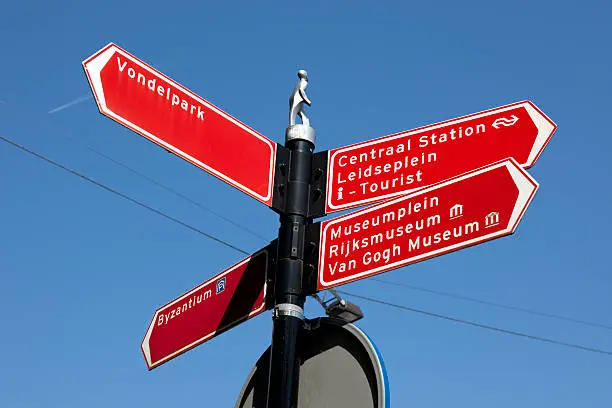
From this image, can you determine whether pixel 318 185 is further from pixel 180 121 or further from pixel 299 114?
pixel 180 121

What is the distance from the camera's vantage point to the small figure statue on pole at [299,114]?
4.24 meters

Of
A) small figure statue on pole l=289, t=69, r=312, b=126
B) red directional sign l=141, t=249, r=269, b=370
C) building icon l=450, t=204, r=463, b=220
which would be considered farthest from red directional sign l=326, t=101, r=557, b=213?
red directional sign l=141, t=249, r=269, b=370

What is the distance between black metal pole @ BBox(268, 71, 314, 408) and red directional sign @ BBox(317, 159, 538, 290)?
4.8 inches

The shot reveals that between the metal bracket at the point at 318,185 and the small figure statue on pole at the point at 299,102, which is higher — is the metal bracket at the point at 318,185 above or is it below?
below

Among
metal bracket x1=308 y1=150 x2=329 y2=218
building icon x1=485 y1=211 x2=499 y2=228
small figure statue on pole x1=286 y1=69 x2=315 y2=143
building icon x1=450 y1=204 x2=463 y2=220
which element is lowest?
Answer: building icon x1=485 y1=211 x2=499 y2=228

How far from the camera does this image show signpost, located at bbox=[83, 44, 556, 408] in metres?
3.60

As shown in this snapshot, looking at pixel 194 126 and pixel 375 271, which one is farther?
pixel 194 126

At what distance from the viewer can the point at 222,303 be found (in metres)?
4.18

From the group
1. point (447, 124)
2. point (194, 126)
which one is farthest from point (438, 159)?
point (194, 126)

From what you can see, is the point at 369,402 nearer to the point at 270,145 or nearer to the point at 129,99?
the point at 270,145

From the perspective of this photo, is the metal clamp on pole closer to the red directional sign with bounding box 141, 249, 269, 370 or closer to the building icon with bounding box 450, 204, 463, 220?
the red directional sign with bounding box 141, 249, 269, 370

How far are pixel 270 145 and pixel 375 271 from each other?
93 centimetres

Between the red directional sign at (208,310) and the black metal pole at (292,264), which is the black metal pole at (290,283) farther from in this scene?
the red directional sign at (208,310)

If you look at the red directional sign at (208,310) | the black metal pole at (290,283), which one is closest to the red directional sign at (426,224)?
the black metal pole at (290,283)
